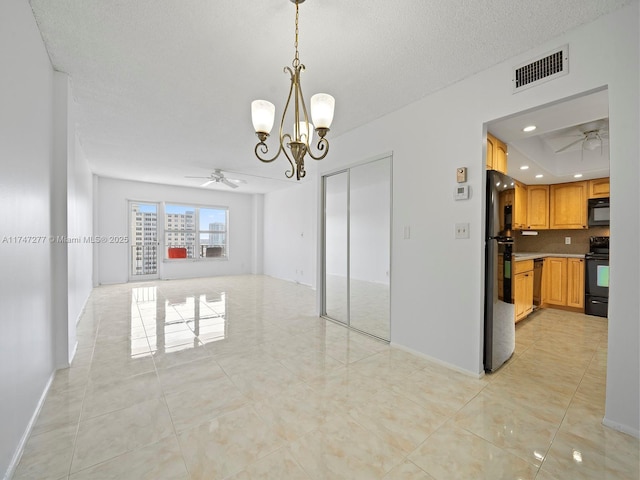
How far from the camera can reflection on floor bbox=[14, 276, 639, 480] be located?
4.58 feet

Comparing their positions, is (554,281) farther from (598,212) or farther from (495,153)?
(495,153)

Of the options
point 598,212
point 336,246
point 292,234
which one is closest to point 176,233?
point 292,234

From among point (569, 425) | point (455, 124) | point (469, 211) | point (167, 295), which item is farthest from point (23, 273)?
point (167, 295)

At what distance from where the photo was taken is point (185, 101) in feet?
9.43

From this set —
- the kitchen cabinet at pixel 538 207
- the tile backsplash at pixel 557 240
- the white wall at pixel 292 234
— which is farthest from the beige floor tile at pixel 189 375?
the kitchen cabinet at pixel 538 207

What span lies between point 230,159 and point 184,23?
3318mm

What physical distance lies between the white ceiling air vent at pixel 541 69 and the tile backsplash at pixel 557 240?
3.72 meters

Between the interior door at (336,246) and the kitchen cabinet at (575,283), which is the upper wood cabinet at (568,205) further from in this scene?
the interior door at (336,246)

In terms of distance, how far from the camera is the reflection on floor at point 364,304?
3.25 metres

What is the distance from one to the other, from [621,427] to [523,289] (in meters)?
2.32

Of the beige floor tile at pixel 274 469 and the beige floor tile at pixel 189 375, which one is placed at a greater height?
the beige floor tile at pixel 274 469

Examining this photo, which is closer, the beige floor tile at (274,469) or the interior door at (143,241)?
the beige floor tile at (274,469)

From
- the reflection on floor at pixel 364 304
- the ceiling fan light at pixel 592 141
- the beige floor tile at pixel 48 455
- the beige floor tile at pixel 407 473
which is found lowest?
the beige floor tile at pixel 407 473

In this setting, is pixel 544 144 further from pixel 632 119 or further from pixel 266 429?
pixel 266 429
